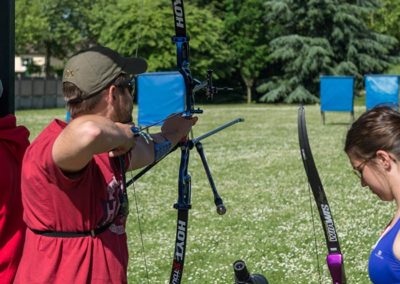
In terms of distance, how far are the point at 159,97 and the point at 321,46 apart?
1137 inches

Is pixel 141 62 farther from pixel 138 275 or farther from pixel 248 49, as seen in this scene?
pixel 248 49

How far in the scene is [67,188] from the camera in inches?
100

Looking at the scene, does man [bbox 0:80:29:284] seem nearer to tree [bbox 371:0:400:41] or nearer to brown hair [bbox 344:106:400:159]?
brown hair [bbox 344:106:400:159]

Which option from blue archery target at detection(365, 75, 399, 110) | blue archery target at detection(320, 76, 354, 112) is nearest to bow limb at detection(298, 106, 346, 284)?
blue archery target at detection(320, 76, 354, 112)

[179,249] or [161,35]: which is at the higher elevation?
[161,35]

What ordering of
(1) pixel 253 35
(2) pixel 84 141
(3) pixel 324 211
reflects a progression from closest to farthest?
(2) pixel 84 141 → (3) pixel 324 211 → (1) pixel 253 35

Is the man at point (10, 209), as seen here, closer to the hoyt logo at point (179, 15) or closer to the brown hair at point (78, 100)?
the brown hair at point (78, 100)

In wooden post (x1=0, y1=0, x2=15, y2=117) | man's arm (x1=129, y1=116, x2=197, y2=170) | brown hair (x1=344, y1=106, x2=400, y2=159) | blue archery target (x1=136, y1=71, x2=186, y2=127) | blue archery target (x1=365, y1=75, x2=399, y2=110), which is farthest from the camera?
blue archery target (x1=365, y1=75, x2=399, y2=110)

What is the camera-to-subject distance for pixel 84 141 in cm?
231

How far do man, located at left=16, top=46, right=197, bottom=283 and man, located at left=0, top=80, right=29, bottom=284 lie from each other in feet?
1.63

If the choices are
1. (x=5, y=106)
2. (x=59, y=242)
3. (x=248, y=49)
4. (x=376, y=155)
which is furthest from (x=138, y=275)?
(x=248, y=49)

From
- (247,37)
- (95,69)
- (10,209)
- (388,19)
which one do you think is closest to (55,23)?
(247,37)

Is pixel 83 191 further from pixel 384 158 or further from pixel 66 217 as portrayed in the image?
pixel 384 158

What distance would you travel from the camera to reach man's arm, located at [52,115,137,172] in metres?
2.32
